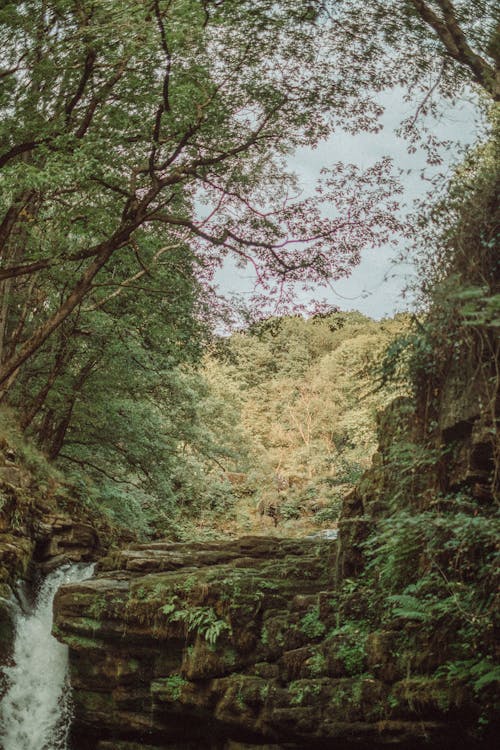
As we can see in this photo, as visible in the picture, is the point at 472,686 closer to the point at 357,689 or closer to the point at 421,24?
the point at 357,689

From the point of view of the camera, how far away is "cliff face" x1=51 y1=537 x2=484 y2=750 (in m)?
6.60

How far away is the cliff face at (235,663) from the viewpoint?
6.60 metres

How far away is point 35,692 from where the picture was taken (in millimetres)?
10625

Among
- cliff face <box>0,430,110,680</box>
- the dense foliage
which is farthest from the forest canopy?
the dense foliage

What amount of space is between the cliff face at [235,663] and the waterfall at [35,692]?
1.59 ft

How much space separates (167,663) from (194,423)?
9.99 meters

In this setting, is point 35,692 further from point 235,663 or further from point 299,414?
point 299,414

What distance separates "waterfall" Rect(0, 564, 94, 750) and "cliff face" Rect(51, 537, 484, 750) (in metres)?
0.48

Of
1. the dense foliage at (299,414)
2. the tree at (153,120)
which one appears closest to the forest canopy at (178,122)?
the tree at (153,120)

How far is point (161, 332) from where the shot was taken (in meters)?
14.5

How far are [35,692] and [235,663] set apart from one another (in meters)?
4.13

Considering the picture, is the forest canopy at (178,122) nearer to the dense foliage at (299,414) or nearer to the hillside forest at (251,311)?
the hillside forest at (251,311)

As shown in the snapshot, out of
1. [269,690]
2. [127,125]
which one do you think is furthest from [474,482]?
[127,125]

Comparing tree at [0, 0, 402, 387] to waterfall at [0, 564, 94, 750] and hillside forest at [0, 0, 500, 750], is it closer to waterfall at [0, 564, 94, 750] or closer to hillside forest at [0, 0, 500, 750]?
hillside forest at [0, 0, 500, 750]
